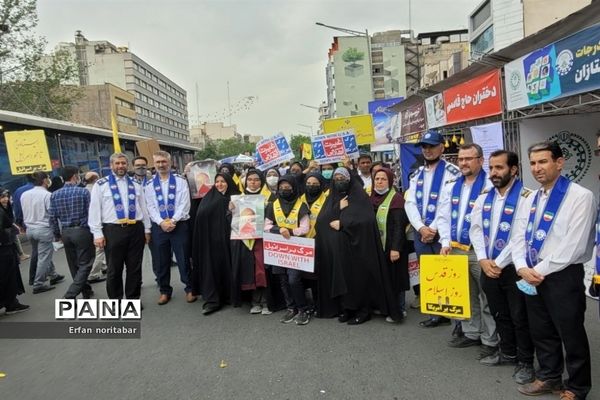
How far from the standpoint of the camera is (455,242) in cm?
376

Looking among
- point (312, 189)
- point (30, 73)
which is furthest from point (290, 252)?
point (30, 73)

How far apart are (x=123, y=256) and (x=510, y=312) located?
4.41 metres

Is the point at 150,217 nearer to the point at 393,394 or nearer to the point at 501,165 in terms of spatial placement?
the point at 393,394

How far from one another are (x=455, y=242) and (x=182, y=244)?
140 inches

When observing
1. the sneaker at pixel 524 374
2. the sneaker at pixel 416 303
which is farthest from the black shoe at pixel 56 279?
the sneaker at pixel 524 374

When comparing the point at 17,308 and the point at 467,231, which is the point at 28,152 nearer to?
the point at 17,308

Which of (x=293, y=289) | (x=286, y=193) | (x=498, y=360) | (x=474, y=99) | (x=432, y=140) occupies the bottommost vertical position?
(x=498, y=360)

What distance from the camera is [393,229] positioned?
15.0 ft

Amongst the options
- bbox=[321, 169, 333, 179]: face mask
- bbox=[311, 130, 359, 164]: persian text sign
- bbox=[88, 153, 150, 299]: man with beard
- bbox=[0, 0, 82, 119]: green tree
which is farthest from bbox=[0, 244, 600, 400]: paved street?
bbox=[0, 0, 82, 119]: green tree

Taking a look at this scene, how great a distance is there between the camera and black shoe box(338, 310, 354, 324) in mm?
4668

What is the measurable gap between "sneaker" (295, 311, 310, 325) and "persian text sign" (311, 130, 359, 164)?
3.77m

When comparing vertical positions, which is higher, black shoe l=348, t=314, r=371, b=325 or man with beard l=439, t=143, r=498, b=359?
man with beard l=439, t=143, r=498, b=359

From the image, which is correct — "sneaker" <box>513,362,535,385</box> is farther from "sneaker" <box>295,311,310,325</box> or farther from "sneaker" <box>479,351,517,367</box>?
"sneaker" <box>295,311,310,325</box>

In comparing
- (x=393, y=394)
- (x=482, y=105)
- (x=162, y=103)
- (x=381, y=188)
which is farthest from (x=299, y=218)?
(x=162, y=103)
